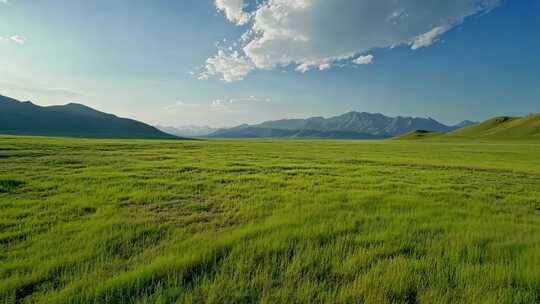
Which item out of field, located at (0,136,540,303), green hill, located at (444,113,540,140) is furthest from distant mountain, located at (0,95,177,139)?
green hill, located at (444,113,540,140)

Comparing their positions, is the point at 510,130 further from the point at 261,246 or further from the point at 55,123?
the point at 55,123

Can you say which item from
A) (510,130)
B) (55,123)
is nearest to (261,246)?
(510,130)

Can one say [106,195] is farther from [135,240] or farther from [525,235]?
[525,235]

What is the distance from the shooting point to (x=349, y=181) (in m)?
11.2

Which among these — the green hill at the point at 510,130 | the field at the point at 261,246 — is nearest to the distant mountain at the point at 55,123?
the field at the point at 261,246

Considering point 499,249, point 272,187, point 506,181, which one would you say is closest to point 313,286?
point 499,249

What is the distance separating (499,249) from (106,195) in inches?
418

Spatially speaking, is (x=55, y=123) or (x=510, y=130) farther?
(x=55, y=123)

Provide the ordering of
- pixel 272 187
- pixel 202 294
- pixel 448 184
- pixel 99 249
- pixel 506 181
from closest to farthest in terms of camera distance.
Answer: pixel 202 294 < pixel 99 249 < pixel 272 187 < pixel 448 184 < pixel 506 181

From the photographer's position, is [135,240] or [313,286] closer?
[313,286]

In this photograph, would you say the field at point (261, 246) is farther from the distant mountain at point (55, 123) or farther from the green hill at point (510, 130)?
the distant mountain at point (55, 123)

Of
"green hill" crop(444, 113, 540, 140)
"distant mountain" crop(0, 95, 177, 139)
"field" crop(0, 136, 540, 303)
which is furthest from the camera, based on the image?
"distant mountain" crop(0, 95, 177, 139)

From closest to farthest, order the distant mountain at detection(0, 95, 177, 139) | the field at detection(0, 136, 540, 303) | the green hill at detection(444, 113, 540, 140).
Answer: the field at detection(0, 136, 540, 303)
the green hill at detection(444, 113, 540, 140)
the distant mountain at detection(0, 95, 177, 139)

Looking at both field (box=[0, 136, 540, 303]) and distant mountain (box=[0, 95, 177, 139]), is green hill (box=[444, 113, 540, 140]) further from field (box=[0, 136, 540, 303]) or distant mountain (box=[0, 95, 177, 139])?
distant mountain (box=[0, 95, 177, 139])
